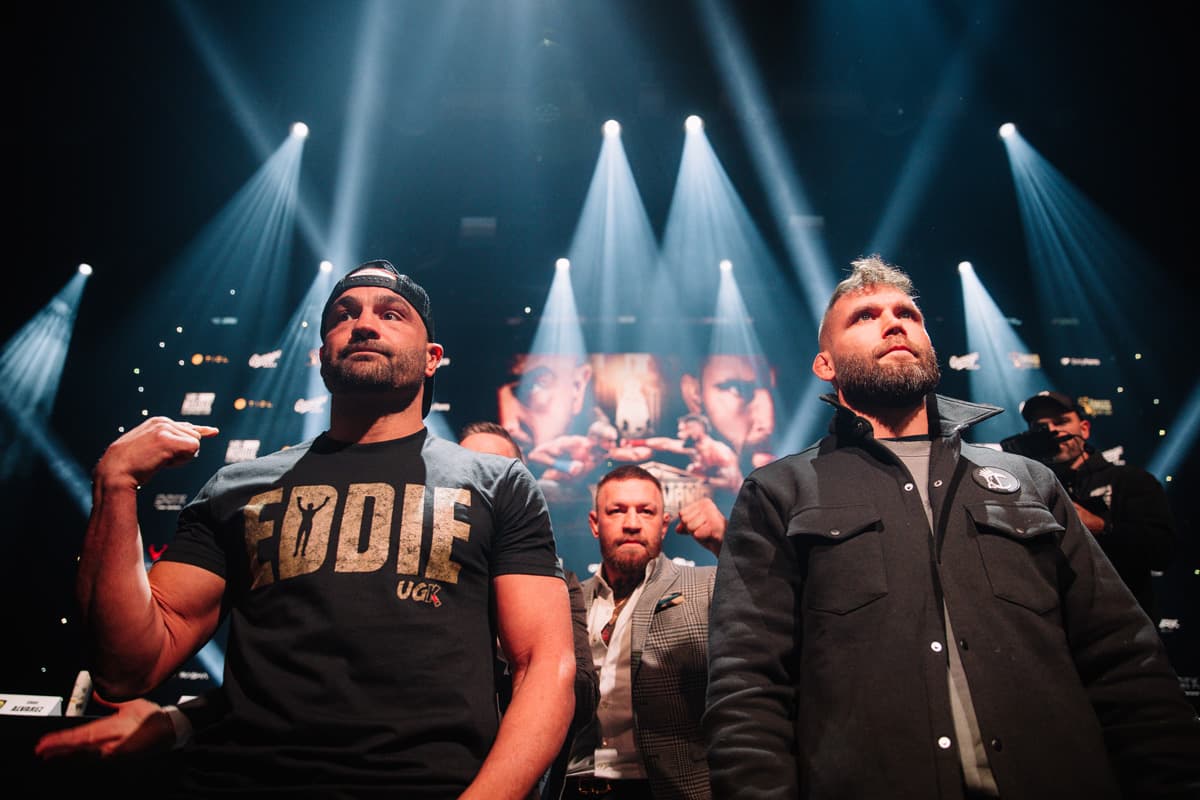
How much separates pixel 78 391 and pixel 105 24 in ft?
15.4

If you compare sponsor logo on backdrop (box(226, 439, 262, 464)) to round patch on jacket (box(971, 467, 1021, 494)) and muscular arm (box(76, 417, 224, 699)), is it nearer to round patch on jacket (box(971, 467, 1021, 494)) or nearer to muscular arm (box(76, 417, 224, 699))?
muscular arm (box(76, 417, 224, 699))

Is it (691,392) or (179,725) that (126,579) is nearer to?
(179,725)

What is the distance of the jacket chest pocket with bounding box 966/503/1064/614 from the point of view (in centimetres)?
167

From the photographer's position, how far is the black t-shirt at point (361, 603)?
146 centimetres

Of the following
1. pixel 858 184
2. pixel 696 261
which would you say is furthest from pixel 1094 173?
pixel 696 261

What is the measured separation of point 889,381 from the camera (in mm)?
2064

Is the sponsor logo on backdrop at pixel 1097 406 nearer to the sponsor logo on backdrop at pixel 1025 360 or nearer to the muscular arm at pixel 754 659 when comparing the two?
the sponsor logo on backdrop at pixel 1025 360

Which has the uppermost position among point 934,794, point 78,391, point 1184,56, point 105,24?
point 105,24

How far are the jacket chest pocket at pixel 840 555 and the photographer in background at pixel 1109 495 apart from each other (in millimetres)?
2164

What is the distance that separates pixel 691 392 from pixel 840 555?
242 inches

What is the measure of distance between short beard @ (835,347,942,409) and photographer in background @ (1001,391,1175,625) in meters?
1.81

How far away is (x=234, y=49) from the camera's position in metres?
6.58

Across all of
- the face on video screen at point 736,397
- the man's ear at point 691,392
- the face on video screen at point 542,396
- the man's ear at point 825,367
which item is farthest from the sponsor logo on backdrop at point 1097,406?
the man's ear at point 825,367

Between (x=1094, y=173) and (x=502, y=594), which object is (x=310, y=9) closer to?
(x=502, y=594)
